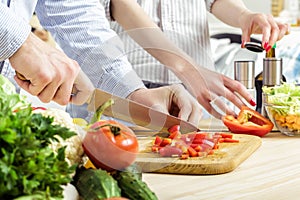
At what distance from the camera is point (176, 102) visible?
67.2 inches

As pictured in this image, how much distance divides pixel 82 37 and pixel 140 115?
50cm

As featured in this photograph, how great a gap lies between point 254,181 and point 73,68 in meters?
0.48

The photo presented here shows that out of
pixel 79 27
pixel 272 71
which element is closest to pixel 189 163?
pixel 79 27

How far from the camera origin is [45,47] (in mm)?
1372

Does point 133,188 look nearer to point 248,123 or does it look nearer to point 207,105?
point 207,105

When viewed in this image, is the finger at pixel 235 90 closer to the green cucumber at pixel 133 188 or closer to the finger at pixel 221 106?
the finger at pixel 221 106

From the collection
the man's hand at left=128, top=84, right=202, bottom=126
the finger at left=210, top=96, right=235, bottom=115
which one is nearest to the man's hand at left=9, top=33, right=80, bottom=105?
the man's hand at left=128, top=84, right=202, bottom=126

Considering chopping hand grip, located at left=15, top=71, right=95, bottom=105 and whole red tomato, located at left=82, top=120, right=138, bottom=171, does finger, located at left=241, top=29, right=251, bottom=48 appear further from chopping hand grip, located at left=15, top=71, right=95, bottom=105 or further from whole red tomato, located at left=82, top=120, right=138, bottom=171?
whole red tomato, located at left=82, top=120, right=138, bottom=171

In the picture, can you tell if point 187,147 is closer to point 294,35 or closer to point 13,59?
point 13,59

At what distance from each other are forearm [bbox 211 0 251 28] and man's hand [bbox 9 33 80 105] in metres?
1.28

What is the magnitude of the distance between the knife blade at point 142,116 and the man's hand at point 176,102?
17 mm

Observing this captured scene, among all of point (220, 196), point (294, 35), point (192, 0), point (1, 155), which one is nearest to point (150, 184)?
point (220, 196)

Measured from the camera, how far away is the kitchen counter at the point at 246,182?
54.3 inches

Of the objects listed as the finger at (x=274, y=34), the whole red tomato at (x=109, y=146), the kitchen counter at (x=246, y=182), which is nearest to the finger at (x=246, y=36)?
the finger at (x=274, y=34)
